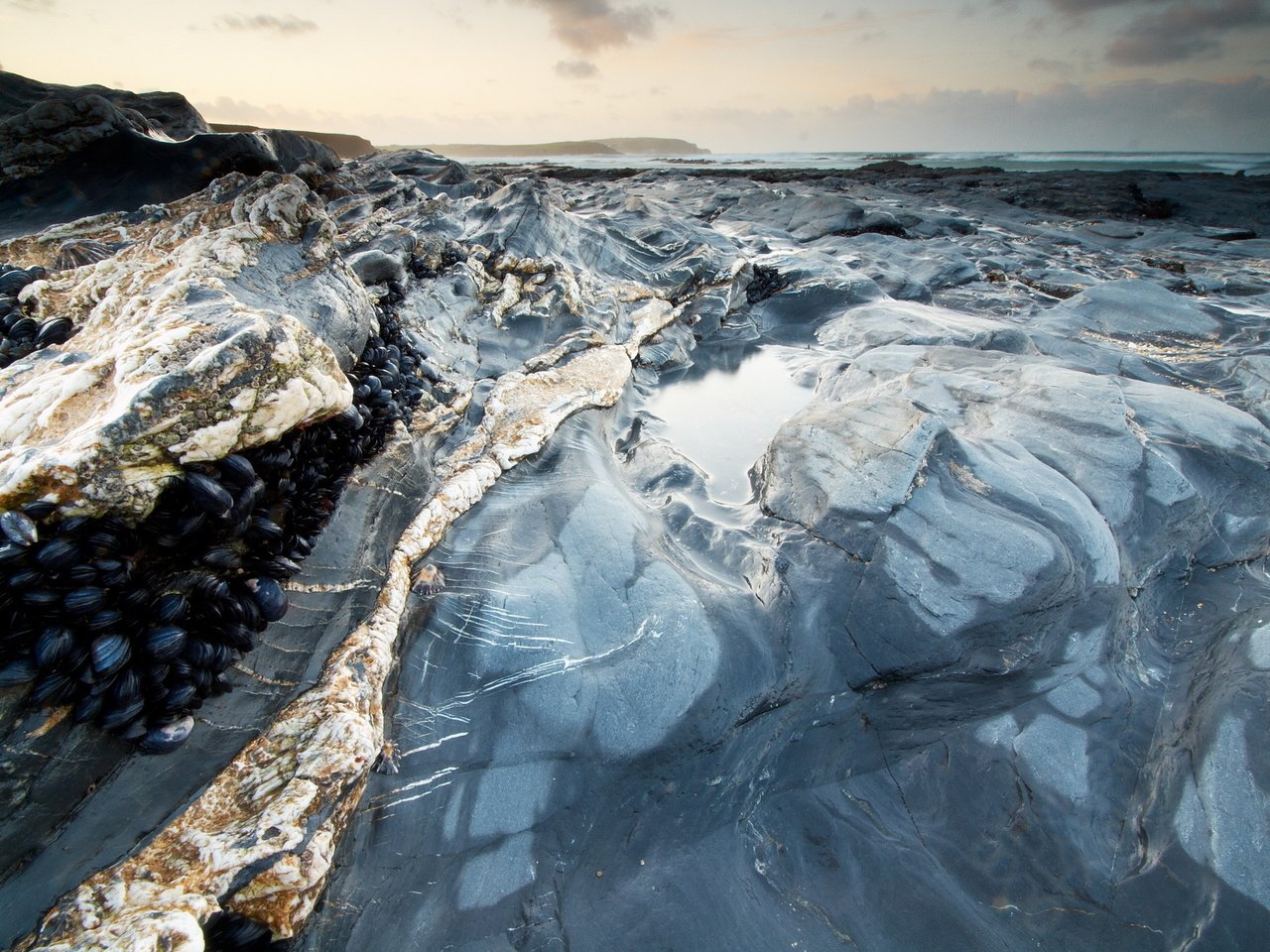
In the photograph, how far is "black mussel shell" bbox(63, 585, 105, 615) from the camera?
2.06m

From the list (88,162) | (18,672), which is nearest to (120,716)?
(18,672)

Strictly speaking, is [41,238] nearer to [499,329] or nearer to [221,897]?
[499,329]

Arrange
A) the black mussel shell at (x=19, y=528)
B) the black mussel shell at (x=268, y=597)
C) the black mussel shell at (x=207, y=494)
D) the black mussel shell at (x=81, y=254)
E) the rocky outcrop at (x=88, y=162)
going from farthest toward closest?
the rocky outcrop at (x=88, y=162)
the black mussel shell at (x=81, y=254)
the black mussel shell at (x=268, y=597)
the black mussel shell at (x=207, y=494)
the black mussel shell at (x=19, y=528)

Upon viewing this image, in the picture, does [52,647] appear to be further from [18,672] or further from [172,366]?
[172,366]

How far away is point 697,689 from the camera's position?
284 cm

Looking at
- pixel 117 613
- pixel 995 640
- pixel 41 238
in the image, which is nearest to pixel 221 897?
pixel 117 613

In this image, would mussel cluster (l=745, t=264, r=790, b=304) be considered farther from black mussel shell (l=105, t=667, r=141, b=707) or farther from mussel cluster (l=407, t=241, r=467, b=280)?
black mussel shell (l=105, t=667, r=141, b=707)

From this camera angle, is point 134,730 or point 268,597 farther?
point 268,597

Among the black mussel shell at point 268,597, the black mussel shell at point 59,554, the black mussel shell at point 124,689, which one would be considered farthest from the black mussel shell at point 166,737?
the black mussel shell at point 59,554

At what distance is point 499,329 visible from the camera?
6.59 metres

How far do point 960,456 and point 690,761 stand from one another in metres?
2.71

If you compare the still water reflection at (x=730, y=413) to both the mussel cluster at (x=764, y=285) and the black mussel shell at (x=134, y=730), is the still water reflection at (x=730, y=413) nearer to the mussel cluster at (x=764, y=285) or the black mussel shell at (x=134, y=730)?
the mussel cluster at (x=764, y=285)

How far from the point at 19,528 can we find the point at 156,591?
20.5 inches

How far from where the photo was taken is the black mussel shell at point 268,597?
8.72 feet
